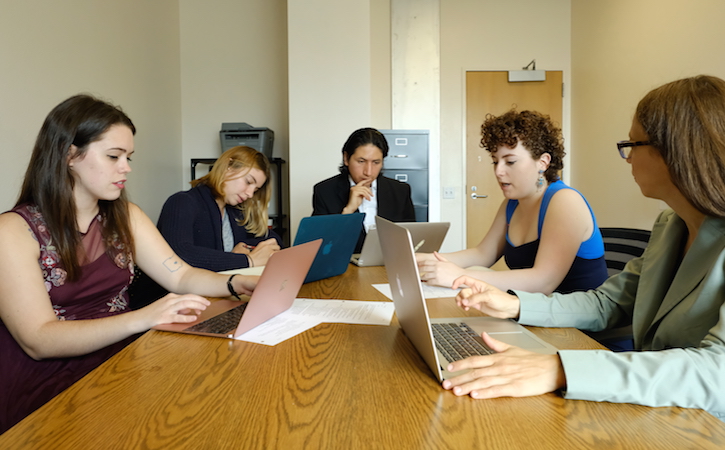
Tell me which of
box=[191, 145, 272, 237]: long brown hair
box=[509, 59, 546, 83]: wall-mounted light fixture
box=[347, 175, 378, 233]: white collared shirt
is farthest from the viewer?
box=[509, 59, 546, 83]: wall-mounted light fixture

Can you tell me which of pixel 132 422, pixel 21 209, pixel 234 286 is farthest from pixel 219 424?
pixel 21 209

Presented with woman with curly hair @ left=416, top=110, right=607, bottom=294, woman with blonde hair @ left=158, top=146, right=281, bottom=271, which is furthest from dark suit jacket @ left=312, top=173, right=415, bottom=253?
woman with curly hair @ left=416, top=110, right=607, bottom=294

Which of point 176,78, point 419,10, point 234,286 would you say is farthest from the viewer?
point 419,10

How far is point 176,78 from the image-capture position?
443 cm

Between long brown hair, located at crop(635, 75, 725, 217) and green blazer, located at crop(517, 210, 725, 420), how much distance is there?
79 mm

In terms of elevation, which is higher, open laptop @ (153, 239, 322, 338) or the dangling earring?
the dangling earring

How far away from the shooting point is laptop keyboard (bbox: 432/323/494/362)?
914mm

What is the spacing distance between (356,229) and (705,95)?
46.4 inches

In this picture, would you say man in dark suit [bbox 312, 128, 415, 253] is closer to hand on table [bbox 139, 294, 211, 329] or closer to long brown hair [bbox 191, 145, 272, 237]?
long brown hair [bbox 191, 145, 272, 237]

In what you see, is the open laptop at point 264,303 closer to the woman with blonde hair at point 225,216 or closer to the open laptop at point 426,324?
the open laptop at point 426,324

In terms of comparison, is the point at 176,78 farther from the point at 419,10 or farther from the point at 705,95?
the point at 705,95

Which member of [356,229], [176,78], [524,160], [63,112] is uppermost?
[176,78]

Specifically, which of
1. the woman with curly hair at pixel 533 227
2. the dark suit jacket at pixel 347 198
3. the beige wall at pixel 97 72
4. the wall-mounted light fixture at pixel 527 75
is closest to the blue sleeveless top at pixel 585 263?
the woman with curly hair at pixel 533 227

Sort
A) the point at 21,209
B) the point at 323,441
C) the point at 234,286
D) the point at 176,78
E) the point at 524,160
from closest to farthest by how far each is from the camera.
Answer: the point at 323,441 → the point at 21,209 → the point at 234,286 → the point at 524,160 → the point at 176,78
